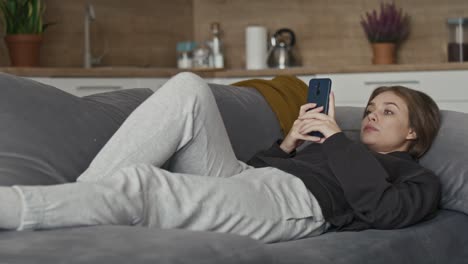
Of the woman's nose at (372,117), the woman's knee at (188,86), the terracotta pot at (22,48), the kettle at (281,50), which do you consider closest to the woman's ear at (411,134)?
the woman's nose at (372,117)

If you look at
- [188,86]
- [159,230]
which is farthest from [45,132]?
[159,230]

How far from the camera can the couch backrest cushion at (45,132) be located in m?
2.27

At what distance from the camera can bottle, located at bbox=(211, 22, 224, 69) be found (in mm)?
5500

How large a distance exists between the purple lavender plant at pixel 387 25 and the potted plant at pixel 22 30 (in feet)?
6.08

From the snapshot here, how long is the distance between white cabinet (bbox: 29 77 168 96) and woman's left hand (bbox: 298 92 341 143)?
1.99 meters

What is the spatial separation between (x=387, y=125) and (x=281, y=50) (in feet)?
8.66

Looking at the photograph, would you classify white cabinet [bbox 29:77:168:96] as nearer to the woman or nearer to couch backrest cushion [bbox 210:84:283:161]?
couch backrest cushion [bbox 210:84:283:161]

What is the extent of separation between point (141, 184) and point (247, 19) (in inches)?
149

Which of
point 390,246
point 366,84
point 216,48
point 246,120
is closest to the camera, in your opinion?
point 390,246

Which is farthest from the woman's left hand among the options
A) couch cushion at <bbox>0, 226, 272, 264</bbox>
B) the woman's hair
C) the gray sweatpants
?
couch cushion at <bbox>0, 226, 272, 264</bbox>

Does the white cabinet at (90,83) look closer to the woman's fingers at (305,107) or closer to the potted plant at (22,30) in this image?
the potted plant at (22,30)

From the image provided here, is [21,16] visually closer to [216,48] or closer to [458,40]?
[216,48]

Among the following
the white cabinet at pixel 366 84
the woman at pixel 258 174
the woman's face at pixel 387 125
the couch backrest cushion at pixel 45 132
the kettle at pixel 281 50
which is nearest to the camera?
the woman at pixel 258 174

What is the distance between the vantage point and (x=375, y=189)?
249 cm
